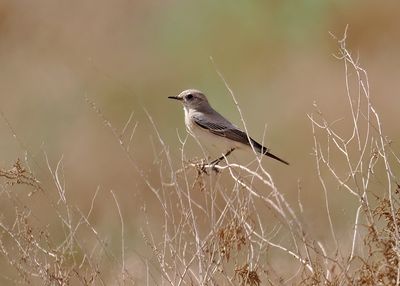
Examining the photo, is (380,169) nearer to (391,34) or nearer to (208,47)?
(391,34)

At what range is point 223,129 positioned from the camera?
1266 cm

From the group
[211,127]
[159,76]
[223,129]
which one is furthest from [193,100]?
[159,76]

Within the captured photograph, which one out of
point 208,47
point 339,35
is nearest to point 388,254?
point 339,35

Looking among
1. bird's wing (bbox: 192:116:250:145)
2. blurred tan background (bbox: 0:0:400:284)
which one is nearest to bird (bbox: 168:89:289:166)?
bird's wing (bbox: 192:116:250:145)

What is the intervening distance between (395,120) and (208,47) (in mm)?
5750

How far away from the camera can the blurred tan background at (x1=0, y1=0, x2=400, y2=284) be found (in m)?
16.7

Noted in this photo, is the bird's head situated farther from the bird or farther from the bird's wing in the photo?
the bird's wing

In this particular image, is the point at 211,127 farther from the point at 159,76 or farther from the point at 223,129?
the point at 159,76

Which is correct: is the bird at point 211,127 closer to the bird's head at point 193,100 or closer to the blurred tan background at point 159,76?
the bird's head at point 193,100

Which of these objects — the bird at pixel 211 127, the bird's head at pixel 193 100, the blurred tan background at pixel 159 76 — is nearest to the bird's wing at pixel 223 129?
the bird at pixel 211 127

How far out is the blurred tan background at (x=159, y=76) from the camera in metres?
16.7

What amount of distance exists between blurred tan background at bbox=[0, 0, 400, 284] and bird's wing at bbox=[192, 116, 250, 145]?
5.52 ft

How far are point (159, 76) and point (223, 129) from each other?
809 centimetres

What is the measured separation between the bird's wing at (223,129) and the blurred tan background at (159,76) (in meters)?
1.68
